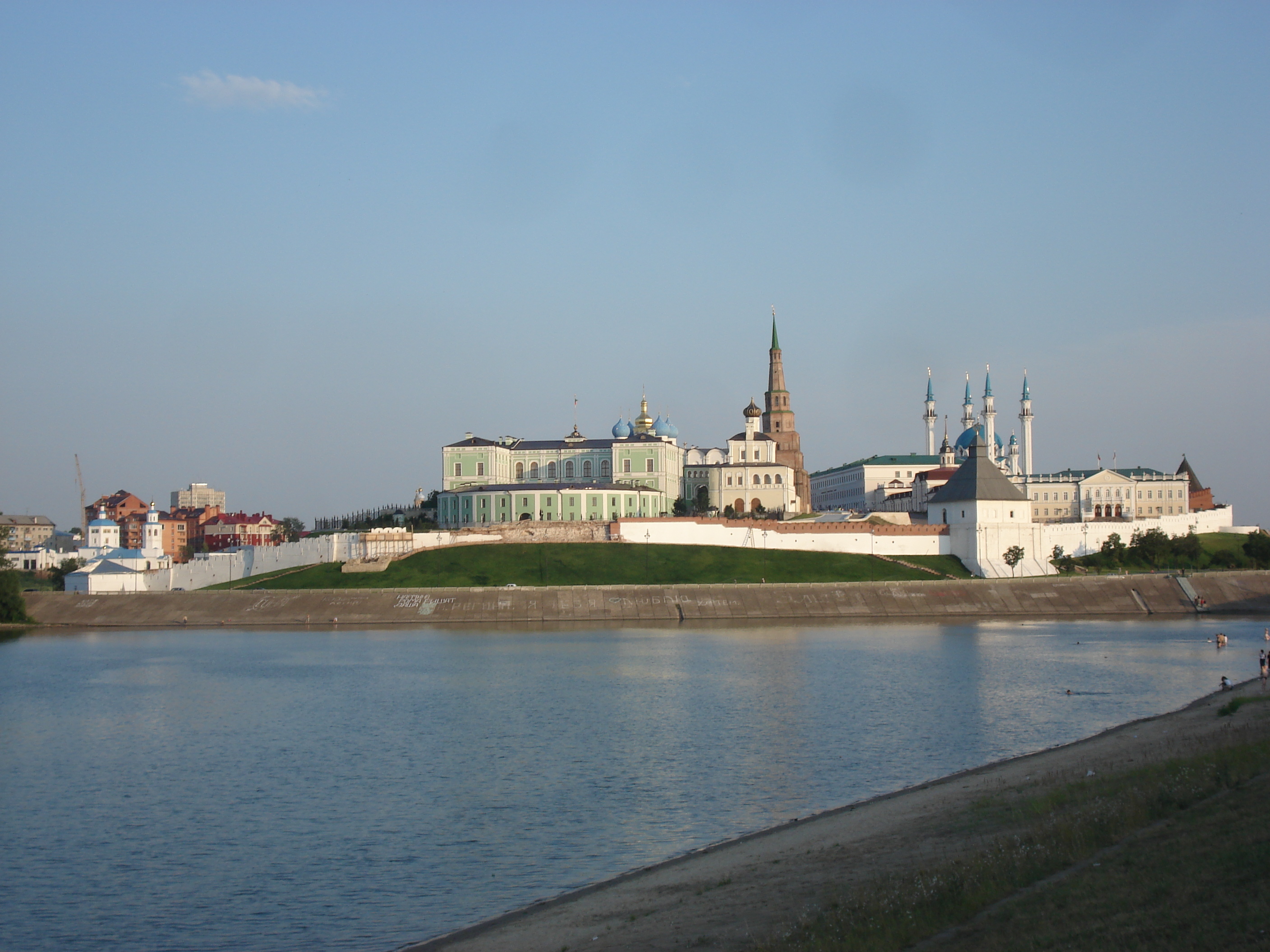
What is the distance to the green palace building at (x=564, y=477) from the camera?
9325 cm

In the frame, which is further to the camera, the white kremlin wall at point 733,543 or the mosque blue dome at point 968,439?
the mosque blue dome at point 968,439

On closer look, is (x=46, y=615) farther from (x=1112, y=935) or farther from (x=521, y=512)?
(x=1112, y=935)

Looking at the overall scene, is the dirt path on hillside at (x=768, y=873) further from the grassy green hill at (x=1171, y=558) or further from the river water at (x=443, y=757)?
the grassy green hill at (x=1171, y=558)

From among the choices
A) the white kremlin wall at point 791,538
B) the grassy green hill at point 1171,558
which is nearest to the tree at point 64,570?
the white kremlin wall at point 791,538

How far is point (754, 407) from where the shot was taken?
11462cm

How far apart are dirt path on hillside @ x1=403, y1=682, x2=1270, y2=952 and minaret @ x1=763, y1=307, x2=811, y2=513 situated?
96.9m

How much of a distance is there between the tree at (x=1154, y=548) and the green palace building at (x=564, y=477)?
37.4 meters

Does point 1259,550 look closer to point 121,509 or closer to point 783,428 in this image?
point 783,428

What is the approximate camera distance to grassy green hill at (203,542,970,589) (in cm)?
7456

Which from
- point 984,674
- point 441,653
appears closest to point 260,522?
point 441,653

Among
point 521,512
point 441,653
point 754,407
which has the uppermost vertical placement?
point 754,407

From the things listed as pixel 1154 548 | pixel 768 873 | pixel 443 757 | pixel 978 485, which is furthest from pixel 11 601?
pixel 1154 548

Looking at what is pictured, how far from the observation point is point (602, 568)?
76.7 metres

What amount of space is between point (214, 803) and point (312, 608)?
49.0 metres
